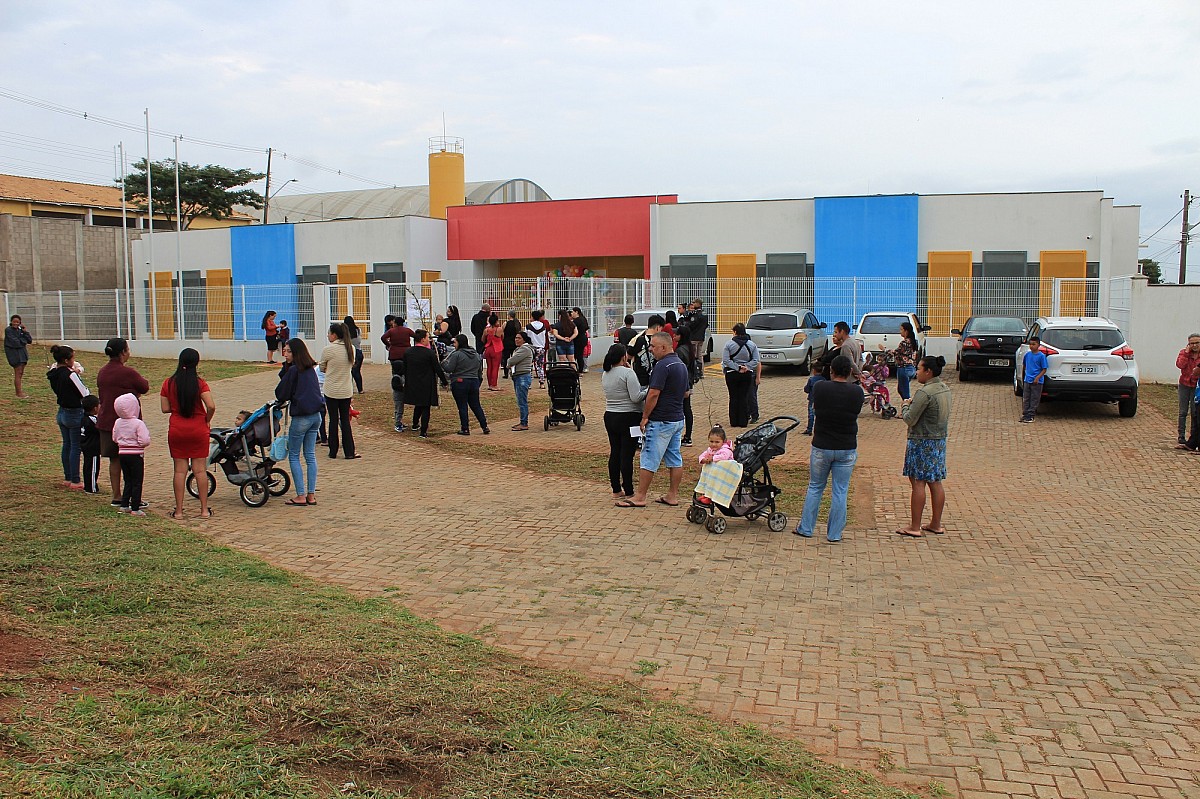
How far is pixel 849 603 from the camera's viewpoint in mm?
7297

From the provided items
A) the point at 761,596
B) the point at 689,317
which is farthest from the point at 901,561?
the point at 689,317

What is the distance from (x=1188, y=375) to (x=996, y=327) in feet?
27.6

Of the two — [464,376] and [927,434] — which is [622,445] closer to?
[927,434]

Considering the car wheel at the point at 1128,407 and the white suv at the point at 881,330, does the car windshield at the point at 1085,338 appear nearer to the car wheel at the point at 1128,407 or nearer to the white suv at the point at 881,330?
the car wheel at the point at 1128,407

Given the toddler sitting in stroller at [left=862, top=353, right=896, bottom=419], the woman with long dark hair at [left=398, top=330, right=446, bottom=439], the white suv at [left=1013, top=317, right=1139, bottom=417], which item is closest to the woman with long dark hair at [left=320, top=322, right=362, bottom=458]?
the woman with long dark hair at [left=398, top=330, right=446, bottom=439]

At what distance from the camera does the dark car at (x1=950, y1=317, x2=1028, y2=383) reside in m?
21.0

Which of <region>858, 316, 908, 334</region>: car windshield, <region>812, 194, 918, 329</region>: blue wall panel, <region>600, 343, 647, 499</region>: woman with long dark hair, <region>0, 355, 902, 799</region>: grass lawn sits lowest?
<region>0, 355, 902, 799</region>: grass lawn

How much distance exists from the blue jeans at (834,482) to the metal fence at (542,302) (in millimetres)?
14374

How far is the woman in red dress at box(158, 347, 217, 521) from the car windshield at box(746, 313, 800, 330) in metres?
16.8

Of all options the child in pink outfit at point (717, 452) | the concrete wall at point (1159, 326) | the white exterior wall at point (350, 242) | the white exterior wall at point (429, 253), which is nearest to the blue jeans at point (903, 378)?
the concrete wall at point (1159, 326)

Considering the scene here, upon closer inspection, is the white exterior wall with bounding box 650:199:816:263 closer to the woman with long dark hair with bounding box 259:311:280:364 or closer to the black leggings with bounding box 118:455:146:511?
the woman with long dark hair with bounding box 259:311:280:364

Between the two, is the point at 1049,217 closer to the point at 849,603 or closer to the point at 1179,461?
the point at 1179,461

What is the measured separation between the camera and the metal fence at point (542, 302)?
81.6 ft

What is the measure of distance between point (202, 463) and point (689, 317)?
339 inches
